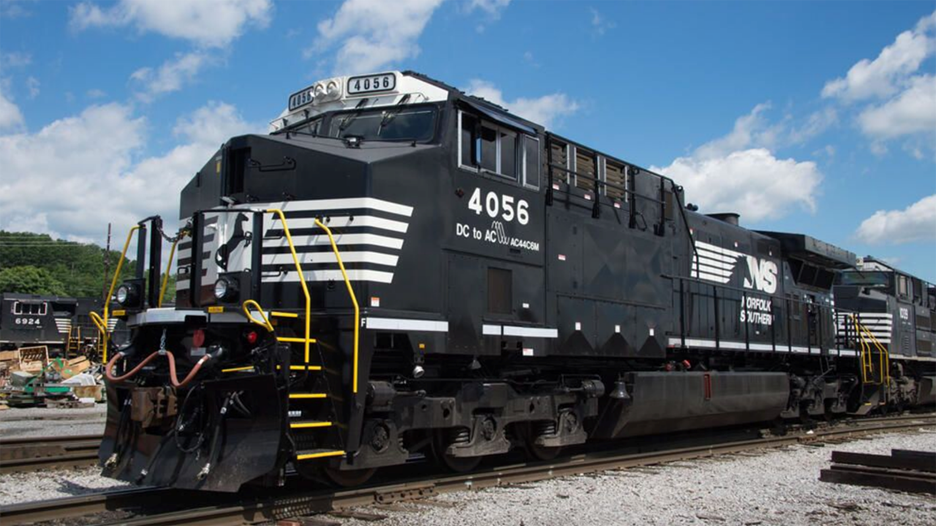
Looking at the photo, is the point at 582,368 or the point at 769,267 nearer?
the point at 582,368

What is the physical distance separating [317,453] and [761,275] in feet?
35.9

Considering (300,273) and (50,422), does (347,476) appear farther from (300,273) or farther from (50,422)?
(50,422)

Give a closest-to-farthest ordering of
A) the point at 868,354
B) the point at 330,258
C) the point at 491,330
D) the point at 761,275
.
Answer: the point at 330,258
the point at 491,330
the point at 761,275
the point at 868,354

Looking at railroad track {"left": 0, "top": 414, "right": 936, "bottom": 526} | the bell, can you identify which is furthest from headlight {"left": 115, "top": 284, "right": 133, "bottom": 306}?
the bell

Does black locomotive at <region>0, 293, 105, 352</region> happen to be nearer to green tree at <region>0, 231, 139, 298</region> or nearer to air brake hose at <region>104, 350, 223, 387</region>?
air brake hose at <region>104, 350, 223, 387</region>

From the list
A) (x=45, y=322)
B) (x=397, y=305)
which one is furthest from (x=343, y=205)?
(x=45, y=322)

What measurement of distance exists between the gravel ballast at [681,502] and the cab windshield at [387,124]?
345 centimetres

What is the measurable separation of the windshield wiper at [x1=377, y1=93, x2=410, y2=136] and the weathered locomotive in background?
0.04ft

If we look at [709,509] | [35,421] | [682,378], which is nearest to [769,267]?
[682,378]

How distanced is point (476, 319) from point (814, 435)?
8240 millimetres

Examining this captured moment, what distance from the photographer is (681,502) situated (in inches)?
289

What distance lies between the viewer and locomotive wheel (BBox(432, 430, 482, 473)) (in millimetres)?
7933

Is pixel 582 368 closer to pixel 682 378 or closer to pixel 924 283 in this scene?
pixel 682 378

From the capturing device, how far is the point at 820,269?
16.7m
